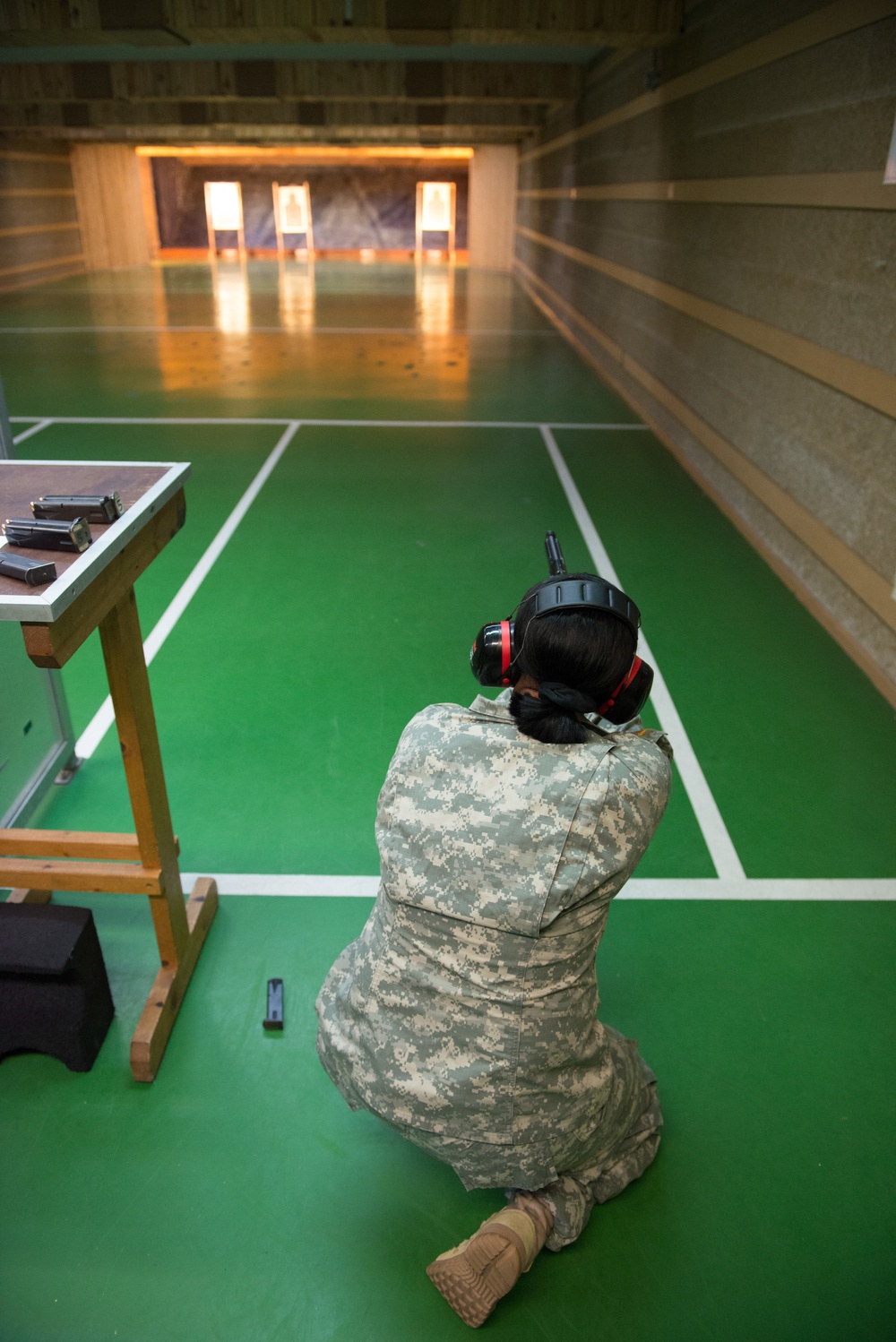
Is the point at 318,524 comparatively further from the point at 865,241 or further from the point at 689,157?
the point at 689,157

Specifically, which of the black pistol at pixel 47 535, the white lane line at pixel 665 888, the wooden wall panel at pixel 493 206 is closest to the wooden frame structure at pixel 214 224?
the wooden wall panel at pixel 493 206

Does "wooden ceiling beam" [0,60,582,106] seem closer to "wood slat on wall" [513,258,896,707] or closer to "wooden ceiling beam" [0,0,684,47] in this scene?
"wood slat on wall" [513,258,896,707]

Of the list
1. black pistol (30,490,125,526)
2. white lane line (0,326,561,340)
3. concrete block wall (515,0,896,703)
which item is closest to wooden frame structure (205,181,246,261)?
white lane line (0,326,561,340)

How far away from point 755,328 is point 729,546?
48.3 inches

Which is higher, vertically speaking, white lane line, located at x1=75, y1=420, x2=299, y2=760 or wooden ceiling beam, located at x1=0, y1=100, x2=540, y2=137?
wooden ceiling beam, located at x1=0, y1=100, x2=540, y2=137

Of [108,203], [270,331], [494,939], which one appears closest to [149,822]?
[494,939]

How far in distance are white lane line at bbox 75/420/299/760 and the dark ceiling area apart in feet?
9.86

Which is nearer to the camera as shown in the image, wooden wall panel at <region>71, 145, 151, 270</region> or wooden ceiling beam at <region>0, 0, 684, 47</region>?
wooden ceiling beam at <region>0, 0, 684, 47</region>

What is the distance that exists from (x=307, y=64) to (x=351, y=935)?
456 inches

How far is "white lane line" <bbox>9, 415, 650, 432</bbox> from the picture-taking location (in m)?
7.05

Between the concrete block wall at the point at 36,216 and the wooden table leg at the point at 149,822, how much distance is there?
1607 centimetres

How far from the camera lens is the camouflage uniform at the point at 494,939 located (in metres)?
1.28

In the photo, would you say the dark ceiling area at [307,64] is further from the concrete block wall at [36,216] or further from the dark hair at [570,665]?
the dark hair at [570,665]

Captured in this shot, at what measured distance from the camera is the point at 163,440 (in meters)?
6.58
